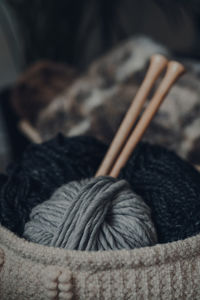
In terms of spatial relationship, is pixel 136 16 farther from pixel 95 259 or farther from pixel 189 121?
pixel 95 259

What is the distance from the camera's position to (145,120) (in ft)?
1.89

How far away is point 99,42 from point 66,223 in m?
1.39

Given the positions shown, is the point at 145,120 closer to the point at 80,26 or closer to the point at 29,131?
the point at 29,131

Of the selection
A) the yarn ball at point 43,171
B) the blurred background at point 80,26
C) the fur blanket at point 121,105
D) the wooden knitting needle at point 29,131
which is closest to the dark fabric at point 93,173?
the yarn ball at point 43,171

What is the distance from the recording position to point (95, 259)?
Result: 15.9 inches

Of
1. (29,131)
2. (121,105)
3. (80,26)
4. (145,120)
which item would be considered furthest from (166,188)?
(80,26)

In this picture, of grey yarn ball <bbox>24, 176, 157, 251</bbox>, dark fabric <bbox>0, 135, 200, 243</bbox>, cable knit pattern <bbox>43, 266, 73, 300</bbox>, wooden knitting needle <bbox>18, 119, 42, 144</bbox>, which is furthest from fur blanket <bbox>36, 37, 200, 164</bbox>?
cable knit pattern <bbox>43, 266, 73, 300</bbox>

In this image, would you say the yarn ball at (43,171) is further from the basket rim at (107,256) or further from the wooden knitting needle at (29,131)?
the wooden knitting needle at (29,131)

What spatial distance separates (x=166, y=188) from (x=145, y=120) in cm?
10

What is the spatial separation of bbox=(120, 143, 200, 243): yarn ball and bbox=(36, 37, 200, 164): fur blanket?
0.77 feet

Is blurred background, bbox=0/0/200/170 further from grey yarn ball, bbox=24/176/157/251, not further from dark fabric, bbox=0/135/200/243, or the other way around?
grey yarn ball, bbox=24/176/157/251

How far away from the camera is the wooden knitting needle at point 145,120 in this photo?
0.57m

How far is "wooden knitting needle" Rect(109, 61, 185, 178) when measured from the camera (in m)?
0.57

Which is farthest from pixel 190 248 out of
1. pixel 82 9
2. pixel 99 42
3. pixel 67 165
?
pixel 99 42
